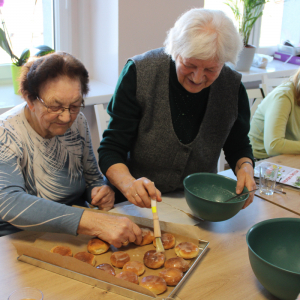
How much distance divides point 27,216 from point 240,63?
8.68 feet

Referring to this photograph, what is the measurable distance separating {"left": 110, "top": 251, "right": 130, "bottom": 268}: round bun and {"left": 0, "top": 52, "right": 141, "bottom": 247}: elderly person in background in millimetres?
42

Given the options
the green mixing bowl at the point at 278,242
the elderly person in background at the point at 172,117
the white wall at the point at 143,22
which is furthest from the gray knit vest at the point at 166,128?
the white wall at the point at 143,22

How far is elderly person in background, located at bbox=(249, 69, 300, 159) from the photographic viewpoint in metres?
1.98

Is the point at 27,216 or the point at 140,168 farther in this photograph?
the point at 140,168

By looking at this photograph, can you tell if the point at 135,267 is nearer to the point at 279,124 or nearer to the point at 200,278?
the point at 200,278

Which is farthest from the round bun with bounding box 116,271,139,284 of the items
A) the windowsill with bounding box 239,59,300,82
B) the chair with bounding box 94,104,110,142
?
the windowsill with bounding box 239,59,300,82

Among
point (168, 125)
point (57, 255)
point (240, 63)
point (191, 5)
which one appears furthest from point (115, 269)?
point (240, 63)

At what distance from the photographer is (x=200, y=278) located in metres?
0.90

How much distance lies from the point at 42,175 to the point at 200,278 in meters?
0.69

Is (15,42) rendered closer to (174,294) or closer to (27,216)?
(27,216)

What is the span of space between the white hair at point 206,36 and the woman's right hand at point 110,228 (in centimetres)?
62

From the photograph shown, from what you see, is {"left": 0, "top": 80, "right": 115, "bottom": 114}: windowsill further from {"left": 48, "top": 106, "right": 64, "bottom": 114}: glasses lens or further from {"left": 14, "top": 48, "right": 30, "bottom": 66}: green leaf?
{"left": 48, "top": 106, "right": 64, "bottom": 114}: glasses lens

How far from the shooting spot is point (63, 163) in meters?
1.32

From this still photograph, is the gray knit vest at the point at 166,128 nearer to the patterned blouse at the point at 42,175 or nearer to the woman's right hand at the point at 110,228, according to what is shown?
the patterned blouse at the point at 42,175
